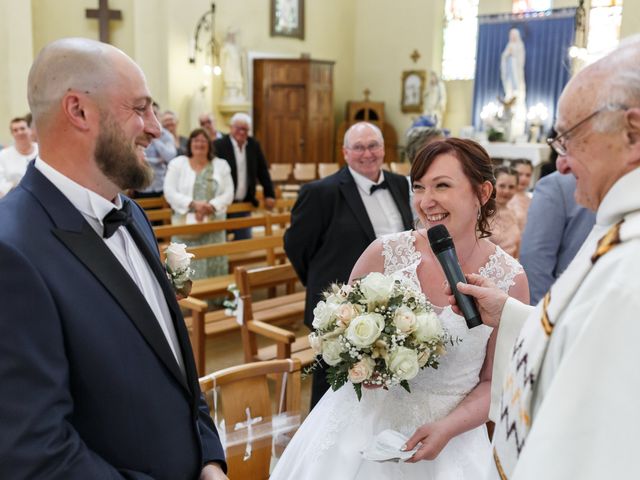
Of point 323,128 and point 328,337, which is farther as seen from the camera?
point 323,128

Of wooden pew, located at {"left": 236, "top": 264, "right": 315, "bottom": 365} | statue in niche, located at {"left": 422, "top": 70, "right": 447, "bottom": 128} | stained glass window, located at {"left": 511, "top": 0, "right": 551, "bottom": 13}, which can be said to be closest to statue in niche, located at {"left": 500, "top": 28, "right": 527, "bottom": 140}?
stained glass window, located at {"left": 511, "top": 0, "right": 551, "bottom": 13}

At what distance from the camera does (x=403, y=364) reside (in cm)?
202

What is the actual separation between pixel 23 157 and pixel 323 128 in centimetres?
937

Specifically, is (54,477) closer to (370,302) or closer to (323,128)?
(370,302)

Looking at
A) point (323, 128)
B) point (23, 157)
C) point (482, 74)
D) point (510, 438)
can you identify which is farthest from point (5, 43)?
point (510, 438)

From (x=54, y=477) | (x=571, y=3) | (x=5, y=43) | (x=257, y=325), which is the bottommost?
(x=257, y=325)

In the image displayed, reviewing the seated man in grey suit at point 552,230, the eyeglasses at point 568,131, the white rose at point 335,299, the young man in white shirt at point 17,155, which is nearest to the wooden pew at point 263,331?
the seated man in grey suit at point 552,230

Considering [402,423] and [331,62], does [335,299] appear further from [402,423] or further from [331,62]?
[331,62]

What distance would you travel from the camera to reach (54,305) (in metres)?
1.44

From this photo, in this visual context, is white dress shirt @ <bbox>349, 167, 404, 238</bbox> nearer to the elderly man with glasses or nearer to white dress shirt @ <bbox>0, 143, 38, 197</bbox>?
the elderly man with glasses

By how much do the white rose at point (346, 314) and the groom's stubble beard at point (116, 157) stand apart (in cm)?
75

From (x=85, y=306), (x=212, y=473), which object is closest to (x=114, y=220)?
(x=85, y=306)

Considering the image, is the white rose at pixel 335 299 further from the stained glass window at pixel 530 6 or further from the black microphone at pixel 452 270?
the stained glass window at pixel 530 6

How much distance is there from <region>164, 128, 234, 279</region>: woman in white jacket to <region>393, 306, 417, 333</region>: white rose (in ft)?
16.3
